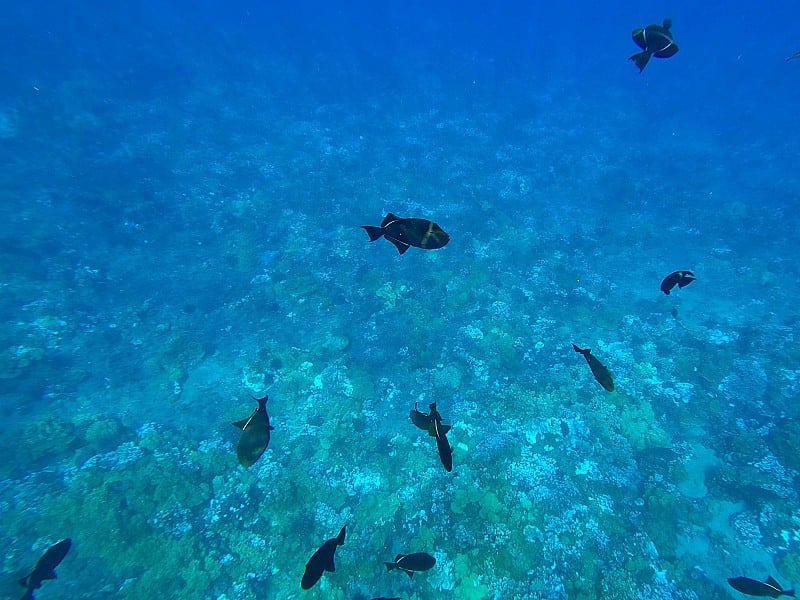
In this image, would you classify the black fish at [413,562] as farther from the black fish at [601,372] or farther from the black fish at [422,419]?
the black fish at [601,372]

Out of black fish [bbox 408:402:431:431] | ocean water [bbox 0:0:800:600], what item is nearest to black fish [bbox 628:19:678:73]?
black fish [bbox 408:402:431:431]

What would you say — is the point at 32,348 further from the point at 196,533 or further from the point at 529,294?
the point at 529,294

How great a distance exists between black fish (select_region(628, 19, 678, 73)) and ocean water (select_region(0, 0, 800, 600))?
31.4 ft

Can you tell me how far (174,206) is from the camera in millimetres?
20453

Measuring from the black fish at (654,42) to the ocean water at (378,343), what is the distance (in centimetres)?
957

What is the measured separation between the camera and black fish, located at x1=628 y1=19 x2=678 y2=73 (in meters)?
4.53

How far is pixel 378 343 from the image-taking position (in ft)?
46.1

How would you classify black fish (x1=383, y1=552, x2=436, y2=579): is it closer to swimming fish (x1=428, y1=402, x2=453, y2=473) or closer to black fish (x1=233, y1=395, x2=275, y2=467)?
swimming fish (x1=428, y1=402, x2=453, y2=473)

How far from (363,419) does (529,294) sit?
29.9 ft

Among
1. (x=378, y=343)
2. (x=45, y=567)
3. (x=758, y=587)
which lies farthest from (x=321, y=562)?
(x=378, y=343)

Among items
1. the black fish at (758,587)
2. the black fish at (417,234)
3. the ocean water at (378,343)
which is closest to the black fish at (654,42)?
the black fish at (417,234)

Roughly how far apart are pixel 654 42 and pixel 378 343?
37.5 ft

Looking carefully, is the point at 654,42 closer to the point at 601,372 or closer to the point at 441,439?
the point at 601,372

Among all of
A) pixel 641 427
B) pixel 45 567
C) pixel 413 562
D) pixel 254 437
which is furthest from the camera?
pixel 641 427
